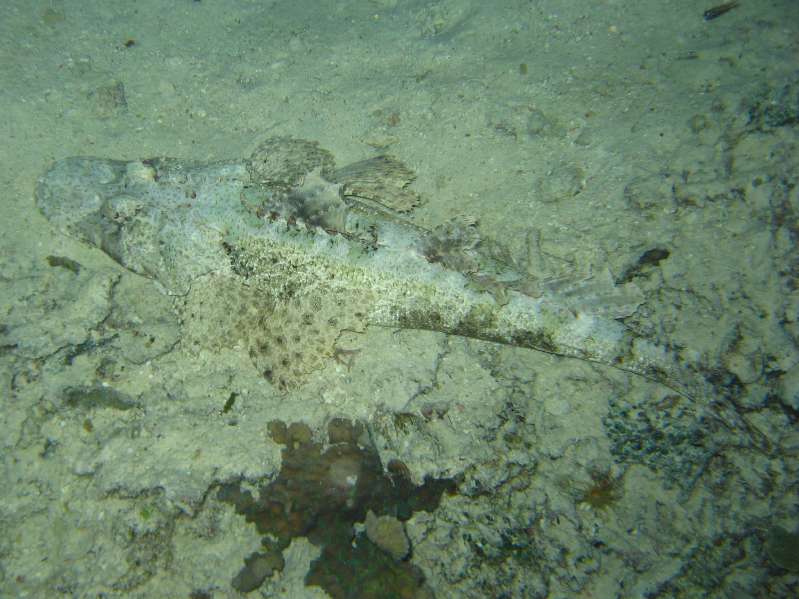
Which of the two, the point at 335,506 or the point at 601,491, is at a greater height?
the point at 335,506

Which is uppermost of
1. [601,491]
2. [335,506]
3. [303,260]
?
[303,260]

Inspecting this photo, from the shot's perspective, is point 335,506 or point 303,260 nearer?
point 335,506

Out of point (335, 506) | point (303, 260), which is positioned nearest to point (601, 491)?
point (335, 506)

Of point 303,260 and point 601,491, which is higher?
point 303,260

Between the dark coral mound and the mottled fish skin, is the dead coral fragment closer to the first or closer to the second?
the mottled fish skin

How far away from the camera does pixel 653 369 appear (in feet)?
10.6

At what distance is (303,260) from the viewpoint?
3633mm

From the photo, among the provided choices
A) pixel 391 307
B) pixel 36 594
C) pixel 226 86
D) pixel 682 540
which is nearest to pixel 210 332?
pixel 391 307

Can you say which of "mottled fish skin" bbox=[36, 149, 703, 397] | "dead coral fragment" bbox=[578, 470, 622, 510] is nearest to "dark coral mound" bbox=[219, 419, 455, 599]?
"mottled fish skin" bbox=[36, 149, 703, 397]

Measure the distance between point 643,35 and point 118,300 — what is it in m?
6.48

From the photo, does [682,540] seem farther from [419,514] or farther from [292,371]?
[292,371]

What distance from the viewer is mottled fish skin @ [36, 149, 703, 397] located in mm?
3445

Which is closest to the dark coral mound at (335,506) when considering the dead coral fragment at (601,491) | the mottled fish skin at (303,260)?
the mottled fish skin at (303,260)

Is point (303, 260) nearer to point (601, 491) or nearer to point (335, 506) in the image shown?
point (335, 506)
